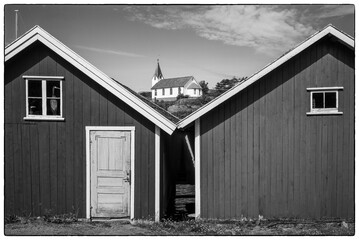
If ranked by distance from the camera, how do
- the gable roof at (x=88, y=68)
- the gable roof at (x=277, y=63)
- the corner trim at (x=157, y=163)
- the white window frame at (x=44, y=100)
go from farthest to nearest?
the corner trim at (x=157, y=163), the white window frame at (x=44, y=100), the gable roof at (x=88, y=68), the gable roof at (x=277, y=63)

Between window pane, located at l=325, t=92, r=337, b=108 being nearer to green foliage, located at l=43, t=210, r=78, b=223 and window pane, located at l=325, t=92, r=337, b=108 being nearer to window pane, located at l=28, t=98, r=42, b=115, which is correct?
green foliage, located at l=43, t=210, r=78, b=223

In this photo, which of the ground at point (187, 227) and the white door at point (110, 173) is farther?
the white door at point (110, 173)

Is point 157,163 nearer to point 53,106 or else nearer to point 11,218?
point 53,106

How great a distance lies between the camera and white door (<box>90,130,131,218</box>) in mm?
8008

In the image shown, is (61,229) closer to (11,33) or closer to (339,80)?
(11,33)

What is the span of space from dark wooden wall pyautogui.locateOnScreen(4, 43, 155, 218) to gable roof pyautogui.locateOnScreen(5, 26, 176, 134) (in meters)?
0.29

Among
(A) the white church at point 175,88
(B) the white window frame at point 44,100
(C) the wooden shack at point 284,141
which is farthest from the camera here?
(A) the white church at point 175,88

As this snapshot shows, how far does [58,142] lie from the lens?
26.3 feet

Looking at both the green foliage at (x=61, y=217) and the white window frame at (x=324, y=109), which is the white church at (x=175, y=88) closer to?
the white window frame at (x=324, y=109)

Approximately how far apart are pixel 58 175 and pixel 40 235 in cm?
161

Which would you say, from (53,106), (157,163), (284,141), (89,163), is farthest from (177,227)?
(53,106)

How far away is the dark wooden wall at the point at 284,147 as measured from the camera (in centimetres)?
776

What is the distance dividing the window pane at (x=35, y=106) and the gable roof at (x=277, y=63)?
4.00 m

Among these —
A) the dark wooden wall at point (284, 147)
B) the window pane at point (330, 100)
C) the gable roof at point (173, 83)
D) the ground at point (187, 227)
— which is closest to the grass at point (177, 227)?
the ground at point (187, 227)
